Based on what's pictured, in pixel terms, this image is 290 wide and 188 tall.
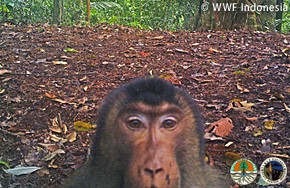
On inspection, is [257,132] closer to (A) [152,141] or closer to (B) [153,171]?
(A) [152,141]

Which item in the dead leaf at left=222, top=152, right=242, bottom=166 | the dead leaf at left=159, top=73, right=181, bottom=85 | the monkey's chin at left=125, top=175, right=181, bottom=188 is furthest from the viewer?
the dead leaf at left=159, top=73, right=181, bottom=85

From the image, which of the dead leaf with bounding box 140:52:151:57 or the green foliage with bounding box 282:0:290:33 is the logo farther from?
the green foliage with bounding box 282:0:290:33

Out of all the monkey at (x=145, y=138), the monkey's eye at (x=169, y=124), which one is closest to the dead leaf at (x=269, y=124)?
the monkey at (x=145, y=138)

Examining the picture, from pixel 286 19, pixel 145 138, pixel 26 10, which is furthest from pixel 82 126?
pixel 286 19

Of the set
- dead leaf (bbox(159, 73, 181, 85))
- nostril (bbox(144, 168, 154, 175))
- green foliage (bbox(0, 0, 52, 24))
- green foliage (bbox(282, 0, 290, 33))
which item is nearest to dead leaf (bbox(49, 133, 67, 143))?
dead leaf (bbox(159, 73, 181, 85))

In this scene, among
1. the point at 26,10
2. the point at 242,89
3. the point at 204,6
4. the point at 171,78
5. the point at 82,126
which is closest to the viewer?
the point at 82,126

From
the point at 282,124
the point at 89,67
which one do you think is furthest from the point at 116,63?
the point at 282,124
